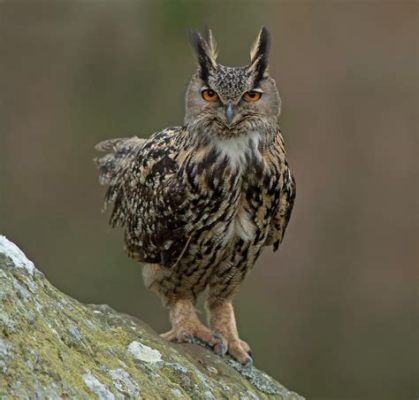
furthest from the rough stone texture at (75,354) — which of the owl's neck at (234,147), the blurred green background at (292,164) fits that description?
the blurred green background at (292,164)

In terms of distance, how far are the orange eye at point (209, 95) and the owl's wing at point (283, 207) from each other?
0.41 meters

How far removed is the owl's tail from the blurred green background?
4819 mm

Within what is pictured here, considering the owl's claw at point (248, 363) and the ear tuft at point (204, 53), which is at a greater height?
the ear tuft at point (204, 53)

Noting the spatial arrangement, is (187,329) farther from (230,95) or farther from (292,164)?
(292,164)

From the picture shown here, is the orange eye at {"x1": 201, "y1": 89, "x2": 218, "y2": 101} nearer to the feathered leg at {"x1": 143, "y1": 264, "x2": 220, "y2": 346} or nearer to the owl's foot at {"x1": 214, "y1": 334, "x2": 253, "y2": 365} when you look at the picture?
the feathered leg at {"x1": 143, "y1": 264, "x2": 220, "y2": 346}

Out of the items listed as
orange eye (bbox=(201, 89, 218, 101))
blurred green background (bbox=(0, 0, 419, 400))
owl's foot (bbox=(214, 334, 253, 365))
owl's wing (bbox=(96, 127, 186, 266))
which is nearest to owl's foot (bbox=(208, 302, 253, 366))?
owl's foot (bbox=(214, 334, 253, 365))

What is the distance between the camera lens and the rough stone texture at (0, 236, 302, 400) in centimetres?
296

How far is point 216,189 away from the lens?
4.66m

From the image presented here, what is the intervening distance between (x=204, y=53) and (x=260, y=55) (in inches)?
8.6

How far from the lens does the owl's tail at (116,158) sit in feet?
18.8

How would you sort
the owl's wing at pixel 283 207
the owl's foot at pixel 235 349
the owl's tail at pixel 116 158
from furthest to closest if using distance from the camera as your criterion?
the owl's tail at pixel 116 158
the owl's wing at pixel 283 207
the owl's foot at pixel 235 349

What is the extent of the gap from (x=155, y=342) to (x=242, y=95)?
3.76ft

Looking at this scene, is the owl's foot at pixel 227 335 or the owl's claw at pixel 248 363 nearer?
the owl's claw at pixel 248 363

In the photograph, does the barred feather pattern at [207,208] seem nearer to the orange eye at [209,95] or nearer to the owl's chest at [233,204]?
the owl's chest at [233,204]
